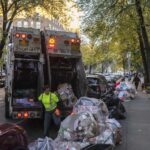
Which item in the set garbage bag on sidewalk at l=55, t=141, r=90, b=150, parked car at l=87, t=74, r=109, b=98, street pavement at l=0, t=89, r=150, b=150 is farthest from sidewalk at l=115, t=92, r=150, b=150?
parked car at l=87, t=74, r=109, b=98

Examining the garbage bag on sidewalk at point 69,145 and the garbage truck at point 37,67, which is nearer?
the garbage bag on sidewalk at point 69,145

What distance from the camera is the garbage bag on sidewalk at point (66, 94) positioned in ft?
42.1

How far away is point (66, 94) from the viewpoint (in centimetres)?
1309

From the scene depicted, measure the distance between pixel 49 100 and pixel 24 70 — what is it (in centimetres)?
202

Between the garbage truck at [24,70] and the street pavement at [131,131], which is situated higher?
the garbage truck at [24,70]

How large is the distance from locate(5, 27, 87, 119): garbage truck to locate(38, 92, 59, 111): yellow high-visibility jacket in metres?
0.58

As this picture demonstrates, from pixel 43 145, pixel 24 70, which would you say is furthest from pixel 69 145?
pixel 24 70

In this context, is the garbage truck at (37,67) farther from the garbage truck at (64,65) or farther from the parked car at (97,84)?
the parked car at (97,84)

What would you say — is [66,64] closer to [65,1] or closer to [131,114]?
[131,114]

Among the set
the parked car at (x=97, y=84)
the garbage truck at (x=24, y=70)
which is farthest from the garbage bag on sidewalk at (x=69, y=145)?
the parked car at (x=97, y=84)

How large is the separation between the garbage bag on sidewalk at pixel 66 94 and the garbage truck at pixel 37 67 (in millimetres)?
240

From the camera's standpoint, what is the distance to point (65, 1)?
30594mm

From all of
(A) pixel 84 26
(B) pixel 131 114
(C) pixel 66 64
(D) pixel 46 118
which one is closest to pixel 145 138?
(D) pixel 46 118

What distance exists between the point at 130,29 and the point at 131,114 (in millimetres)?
14060
